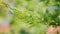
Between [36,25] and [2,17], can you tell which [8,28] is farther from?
[36,25]

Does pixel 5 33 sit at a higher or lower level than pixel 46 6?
lower

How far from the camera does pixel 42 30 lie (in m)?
0.52

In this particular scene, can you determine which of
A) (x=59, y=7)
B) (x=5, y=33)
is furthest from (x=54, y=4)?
(x=5, y=33)

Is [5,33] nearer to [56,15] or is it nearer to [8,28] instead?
[8,28]

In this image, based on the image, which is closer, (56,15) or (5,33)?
(56,15)

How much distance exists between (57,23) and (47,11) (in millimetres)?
60

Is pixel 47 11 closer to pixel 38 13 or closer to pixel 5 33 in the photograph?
pixel 38 13

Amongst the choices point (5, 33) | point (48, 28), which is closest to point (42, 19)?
point (48, 28)

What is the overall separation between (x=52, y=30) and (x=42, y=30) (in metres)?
0.07

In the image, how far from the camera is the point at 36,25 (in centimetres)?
51

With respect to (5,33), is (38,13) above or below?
above

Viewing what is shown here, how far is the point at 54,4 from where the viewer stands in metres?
0.50

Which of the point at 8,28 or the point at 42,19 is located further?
the point at 8,28

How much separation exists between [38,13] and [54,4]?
6cm
